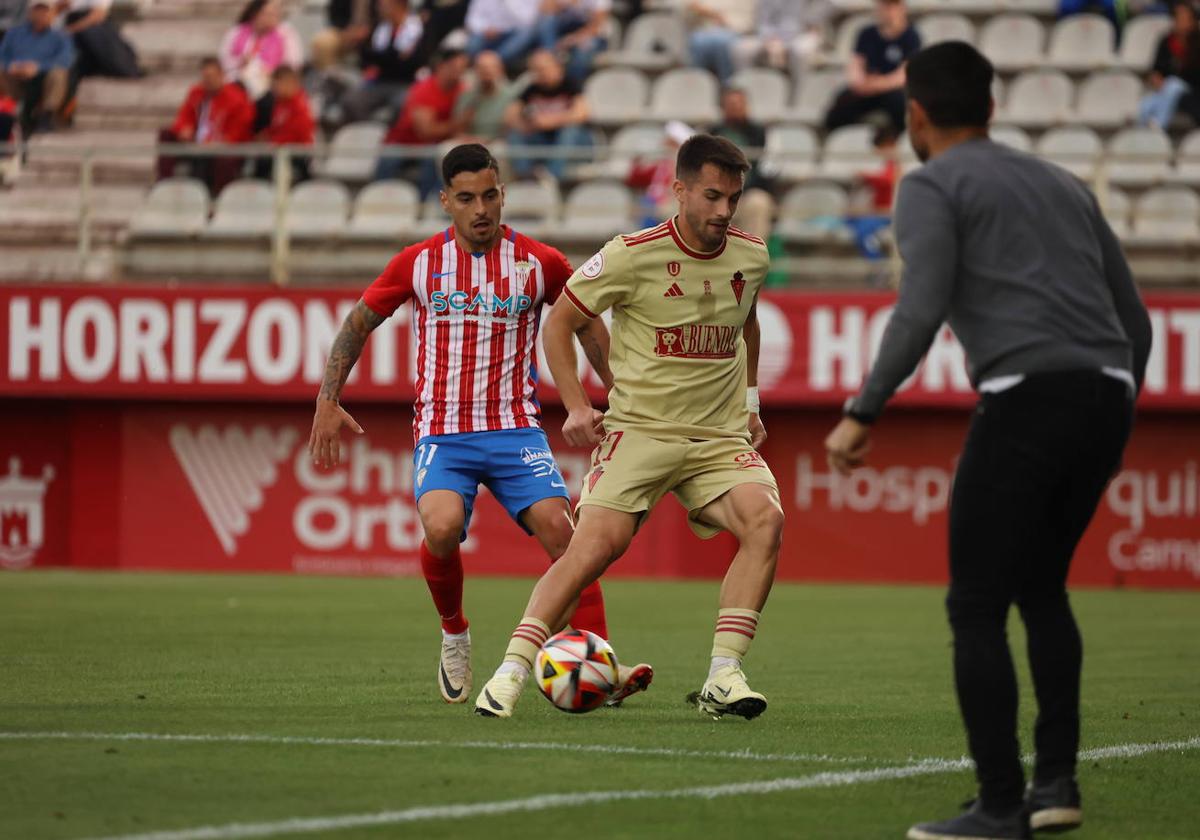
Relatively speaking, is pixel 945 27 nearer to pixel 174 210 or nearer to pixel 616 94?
pixel 616 94

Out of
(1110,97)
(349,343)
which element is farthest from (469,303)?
(1110,97)

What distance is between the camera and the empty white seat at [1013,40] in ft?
69.7

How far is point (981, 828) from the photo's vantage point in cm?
487

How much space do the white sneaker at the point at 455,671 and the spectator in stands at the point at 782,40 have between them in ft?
46.7

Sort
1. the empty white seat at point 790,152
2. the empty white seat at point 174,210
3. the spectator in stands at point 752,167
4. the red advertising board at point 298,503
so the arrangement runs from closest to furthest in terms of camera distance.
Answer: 1. the spectator in stands at point 752,167
2. the empty white seat at point 790,152
3. the red advertising board at point 298,503
4. the empty white seat at point 174,210

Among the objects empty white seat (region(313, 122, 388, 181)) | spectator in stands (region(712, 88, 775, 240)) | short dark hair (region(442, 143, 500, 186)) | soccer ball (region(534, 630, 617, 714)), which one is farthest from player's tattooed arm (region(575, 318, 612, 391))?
→ empty white seat (region(313, 122, 388, 181))

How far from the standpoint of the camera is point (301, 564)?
63.1 ft

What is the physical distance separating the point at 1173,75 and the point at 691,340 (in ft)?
45.1

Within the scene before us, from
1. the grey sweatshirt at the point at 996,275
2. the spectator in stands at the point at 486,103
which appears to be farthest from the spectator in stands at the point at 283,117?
the grey sweatshirt at the point at 996,275

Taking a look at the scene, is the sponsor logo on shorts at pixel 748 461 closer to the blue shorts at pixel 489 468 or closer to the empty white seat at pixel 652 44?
the blue shorts at pixel 489 468

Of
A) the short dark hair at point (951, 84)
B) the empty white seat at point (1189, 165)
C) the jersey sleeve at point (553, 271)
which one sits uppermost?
the empty white seat at point (1189, 165)

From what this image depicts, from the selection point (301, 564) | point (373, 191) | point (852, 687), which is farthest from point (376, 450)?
point (852, 687)

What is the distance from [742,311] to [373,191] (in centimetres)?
1240

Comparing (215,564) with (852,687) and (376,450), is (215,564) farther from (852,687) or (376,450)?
(852,687)
